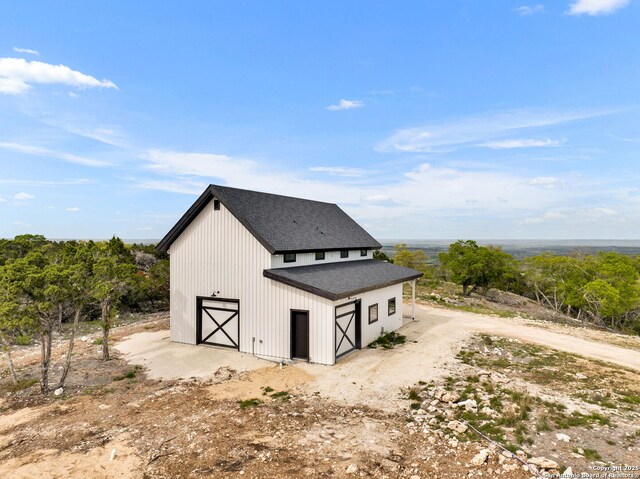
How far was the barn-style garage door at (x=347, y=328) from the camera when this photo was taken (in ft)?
56.0

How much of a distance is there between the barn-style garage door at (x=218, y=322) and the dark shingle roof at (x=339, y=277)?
10.5 ft

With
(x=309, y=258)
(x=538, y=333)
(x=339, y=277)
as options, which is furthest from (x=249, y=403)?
(x=538, y=333)

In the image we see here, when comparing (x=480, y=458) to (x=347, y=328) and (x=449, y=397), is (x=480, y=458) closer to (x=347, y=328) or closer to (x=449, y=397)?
(x=449, y=397)

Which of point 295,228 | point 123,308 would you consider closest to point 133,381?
point 295,228

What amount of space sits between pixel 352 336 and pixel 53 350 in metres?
15.9

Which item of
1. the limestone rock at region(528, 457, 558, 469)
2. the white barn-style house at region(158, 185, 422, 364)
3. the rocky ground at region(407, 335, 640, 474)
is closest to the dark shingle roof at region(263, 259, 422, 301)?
the white barn-style house at region(158, 185, 422, 364)

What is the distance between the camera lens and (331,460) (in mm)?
8477

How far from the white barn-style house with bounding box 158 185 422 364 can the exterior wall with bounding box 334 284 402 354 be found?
6 centimetres

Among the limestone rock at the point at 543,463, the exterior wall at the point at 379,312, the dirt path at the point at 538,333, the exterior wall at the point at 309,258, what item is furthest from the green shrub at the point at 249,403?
the dirt path at the point at 538,333

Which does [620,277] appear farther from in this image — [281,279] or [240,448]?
[240,448]

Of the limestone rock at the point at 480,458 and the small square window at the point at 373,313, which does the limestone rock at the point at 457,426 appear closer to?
the limestone rock at the point at 480,458

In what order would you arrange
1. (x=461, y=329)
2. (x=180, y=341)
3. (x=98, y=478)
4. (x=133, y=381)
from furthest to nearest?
(x=461, y=329) → (x=180, y=341) → (x=133, y=381) → (x=98, y=478)

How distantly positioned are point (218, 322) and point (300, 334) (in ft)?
16.5

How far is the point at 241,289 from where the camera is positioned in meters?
18.0
